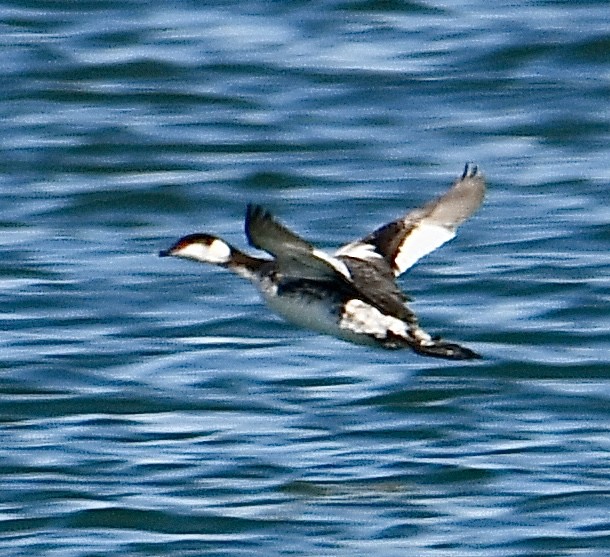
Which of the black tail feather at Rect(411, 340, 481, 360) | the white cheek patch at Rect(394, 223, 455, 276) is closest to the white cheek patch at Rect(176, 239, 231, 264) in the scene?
the white cheek patch at Rect(394, 223, 455, 276)

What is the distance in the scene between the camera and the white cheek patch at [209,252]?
33.2 ft

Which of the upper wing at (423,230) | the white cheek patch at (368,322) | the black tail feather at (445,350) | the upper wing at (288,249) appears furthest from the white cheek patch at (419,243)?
the black tail feather at (445,350)

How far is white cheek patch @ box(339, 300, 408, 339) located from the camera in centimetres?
975

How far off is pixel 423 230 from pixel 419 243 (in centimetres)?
12

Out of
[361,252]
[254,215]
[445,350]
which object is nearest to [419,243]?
[361,252]

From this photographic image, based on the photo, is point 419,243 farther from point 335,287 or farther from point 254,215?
point 254,215

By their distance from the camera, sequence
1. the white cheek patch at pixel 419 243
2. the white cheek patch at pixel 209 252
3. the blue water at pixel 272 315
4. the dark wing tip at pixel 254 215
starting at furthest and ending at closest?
the white cheek patch at pixel 419 243 < the blue water at pixel 272 315 < the white cheek patch at pixel 209 252 < the dark wing tip at pixel 254 215

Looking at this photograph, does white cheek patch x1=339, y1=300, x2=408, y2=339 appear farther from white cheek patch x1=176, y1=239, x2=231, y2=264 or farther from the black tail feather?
white cheek patch x1=176, y1=239, x2=231, y2=264

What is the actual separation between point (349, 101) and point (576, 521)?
644cm

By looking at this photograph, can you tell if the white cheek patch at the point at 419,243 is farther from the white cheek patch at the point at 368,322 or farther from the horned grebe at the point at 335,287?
the white cheek patch at the point at 368,322

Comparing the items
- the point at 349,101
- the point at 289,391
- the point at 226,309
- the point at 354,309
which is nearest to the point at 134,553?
the point at 354,309

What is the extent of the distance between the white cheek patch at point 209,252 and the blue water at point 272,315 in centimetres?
101

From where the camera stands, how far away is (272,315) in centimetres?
1288

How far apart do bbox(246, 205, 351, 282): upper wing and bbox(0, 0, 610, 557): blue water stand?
3.57 ft
